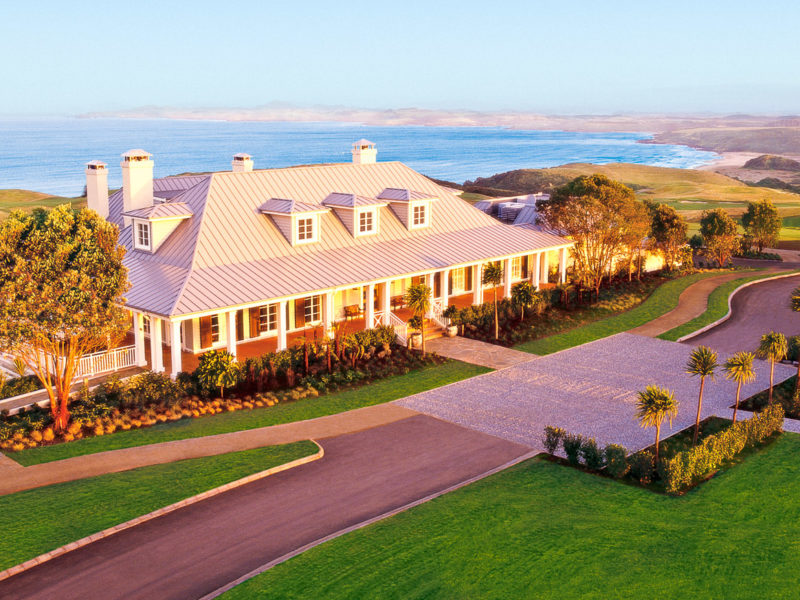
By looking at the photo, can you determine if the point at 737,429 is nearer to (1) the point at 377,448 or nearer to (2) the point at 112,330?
(1) the point at 377,448

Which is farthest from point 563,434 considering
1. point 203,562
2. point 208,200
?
point 208,200

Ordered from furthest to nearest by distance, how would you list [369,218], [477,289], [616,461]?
1. [477,289]
2. [369,218]
3. [616,461]

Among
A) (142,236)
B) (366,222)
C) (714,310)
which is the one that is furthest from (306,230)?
(714,310)

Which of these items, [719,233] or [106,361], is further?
[719,233]

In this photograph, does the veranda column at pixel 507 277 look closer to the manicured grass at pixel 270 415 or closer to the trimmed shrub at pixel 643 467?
the manicured grass at pixel 270 415

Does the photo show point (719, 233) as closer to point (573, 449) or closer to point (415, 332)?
point (415, 332)
